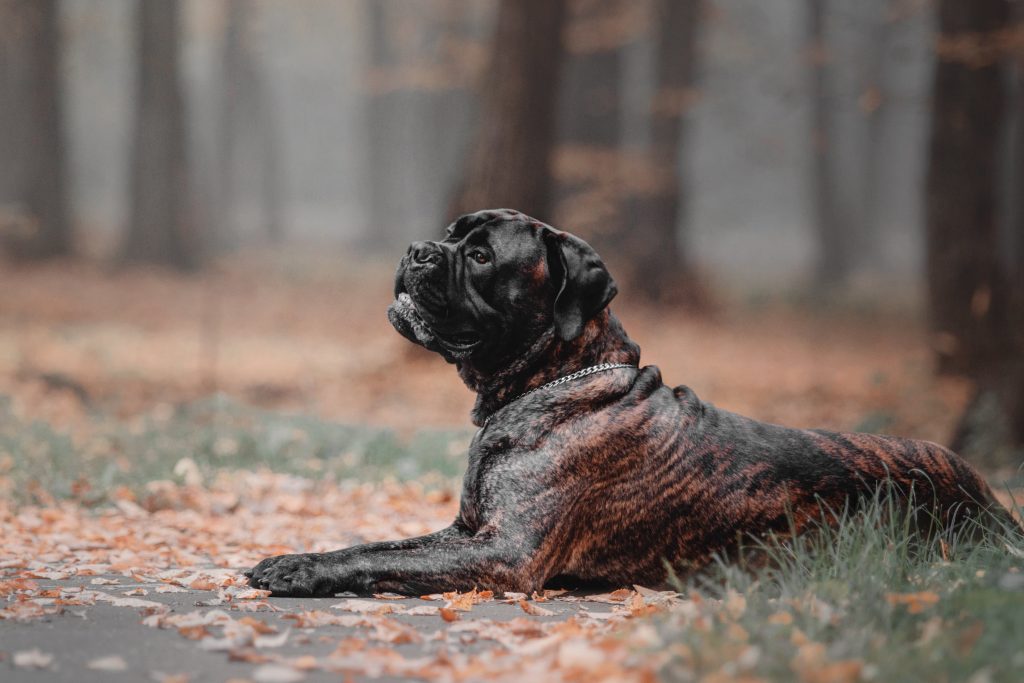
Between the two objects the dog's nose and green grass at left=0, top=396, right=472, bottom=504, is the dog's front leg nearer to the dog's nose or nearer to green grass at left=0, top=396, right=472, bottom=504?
the dog's nose

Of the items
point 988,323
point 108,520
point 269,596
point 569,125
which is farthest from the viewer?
point 569,125

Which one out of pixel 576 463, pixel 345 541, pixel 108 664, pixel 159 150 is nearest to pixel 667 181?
pixel 159 150

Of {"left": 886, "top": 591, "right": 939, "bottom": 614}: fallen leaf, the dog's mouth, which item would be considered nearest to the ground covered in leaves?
{"left": 886, "top": 591, "right": 939, "bottom": 614}: fallen leaf

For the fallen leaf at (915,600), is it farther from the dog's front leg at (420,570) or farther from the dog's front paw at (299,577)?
the dog's front paw at (299,577)

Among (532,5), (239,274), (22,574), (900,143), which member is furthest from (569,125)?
(900,143)

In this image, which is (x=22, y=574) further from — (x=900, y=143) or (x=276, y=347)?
(x=900, y=143)

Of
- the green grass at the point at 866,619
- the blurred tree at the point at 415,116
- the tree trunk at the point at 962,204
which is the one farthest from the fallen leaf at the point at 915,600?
the blurred tree at the point at 415,116

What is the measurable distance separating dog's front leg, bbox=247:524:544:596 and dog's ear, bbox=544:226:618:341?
33.7 inches

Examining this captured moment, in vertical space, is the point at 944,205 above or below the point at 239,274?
above

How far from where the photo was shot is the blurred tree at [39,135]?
19.9 m

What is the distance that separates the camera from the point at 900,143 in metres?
49.6

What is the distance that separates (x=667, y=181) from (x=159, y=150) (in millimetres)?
10368

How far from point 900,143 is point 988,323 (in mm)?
41760

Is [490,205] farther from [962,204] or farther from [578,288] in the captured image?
[578,288]
